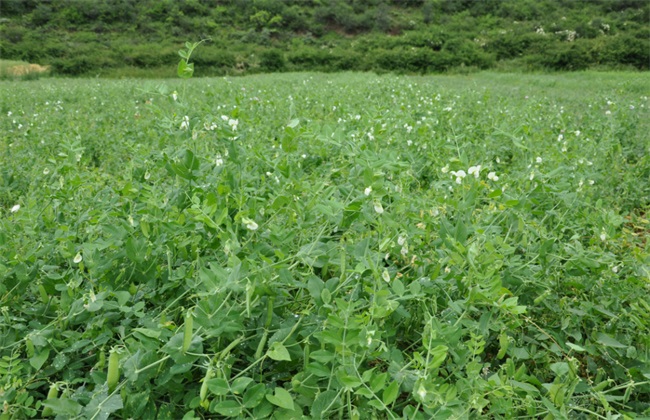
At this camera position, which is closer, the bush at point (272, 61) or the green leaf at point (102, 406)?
the green leaf at point (102, 406)

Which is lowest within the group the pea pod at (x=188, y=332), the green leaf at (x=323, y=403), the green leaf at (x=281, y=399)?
the green leaf at (x=323, y=403)

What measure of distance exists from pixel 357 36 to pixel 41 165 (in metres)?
27.1

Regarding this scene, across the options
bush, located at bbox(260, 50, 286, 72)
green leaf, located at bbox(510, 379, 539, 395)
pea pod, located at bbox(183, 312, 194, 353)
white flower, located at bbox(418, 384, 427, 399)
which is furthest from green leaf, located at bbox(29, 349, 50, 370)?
bush, located at bbox(260, 50, 286, 72)

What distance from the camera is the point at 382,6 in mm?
30312

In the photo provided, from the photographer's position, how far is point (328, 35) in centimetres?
2886

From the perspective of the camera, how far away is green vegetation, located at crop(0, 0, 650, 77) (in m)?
21.0

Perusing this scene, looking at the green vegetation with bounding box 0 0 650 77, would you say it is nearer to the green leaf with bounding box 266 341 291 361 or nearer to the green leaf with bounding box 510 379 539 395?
the green leaf with bounding box 510 379 539 395

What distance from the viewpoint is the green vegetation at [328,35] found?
21.0 meters

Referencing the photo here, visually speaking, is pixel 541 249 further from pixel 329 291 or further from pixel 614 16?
pixel 614 16

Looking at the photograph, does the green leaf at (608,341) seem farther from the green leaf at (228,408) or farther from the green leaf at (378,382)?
the green leaf at (228,408)

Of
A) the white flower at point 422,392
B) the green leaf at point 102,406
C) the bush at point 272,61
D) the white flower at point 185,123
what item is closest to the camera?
the white flower at point 422,392

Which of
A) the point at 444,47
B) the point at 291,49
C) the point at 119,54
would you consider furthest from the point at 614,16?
the point at 119,54

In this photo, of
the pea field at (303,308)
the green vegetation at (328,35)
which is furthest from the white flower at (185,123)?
the green vegetation at (328,35)

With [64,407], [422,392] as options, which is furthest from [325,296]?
[64,407]
